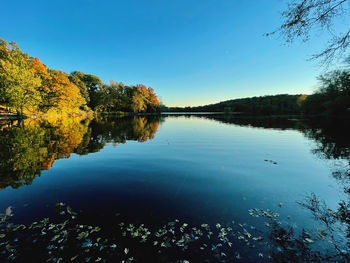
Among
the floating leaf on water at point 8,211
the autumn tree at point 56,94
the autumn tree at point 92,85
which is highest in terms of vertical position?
the autumn tree at point 92,85

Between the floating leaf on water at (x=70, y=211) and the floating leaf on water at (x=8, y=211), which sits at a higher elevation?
the floating leaf on water at (x=8, y=211)

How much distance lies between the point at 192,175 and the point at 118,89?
3668 inches

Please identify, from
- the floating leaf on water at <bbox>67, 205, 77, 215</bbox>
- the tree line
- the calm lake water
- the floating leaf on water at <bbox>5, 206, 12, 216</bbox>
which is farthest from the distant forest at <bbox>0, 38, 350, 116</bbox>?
the floating leaf on water at <bbox>67, 205, 77, 215</bbox>

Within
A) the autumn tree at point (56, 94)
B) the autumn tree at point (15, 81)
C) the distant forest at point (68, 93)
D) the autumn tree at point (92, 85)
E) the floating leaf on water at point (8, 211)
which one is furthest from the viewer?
the autumn tree at point (92, 85)

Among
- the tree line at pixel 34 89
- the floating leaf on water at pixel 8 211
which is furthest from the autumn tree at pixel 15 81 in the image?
the floating leaf on water at pixel 8 211

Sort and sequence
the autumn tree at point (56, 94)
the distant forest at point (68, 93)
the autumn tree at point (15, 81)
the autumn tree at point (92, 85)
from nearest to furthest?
the autumn tree at point (15, 81) < the distant forest at point (68, 93) < the autumn tree at point (56, 94) < the autumn tree at point (92, 85)

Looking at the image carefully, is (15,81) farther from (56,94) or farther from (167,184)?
(167,184)

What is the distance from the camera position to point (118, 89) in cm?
8856

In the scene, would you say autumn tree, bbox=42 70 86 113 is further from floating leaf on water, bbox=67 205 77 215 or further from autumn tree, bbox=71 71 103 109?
floating leaf on water, bbox=67 205 77 215

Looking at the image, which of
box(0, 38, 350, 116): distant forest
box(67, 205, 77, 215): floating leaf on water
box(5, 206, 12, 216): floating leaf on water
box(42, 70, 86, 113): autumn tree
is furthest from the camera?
box(42, 70, 86, 113): autumn tree

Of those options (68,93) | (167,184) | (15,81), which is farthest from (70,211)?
(68,93)

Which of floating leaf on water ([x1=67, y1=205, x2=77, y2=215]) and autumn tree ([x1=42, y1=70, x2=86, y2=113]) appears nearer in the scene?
floating leaf on water ([x1=67, y1=205, x2=77, y2=215])

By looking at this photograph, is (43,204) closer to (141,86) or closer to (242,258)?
(242,258)

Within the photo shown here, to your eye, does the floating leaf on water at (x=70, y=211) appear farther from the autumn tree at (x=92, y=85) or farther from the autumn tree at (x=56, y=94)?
the autumn tree at (x=92, y=85)
